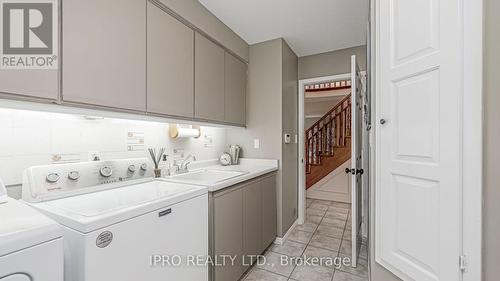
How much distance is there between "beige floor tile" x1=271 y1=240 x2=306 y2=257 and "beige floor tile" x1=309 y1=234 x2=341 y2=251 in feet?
0.55

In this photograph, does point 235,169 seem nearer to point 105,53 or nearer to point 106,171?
point 106,171

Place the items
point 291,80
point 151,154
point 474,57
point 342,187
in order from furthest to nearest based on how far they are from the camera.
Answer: point 342,187
point 291,80
point 151,154
point 474,57

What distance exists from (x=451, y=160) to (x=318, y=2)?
1716 mm

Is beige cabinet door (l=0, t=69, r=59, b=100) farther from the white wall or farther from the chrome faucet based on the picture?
the chrome faucet

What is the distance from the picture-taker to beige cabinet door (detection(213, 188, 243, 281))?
5.08 feet

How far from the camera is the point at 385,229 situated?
4.10ft

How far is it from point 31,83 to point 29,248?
74cm

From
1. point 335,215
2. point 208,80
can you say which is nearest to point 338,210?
point 335,215

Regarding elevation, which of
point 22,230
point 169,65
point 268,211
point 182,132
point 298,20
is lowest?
point 268,211

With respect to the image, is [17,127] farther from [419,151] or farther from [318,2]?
[318,2]

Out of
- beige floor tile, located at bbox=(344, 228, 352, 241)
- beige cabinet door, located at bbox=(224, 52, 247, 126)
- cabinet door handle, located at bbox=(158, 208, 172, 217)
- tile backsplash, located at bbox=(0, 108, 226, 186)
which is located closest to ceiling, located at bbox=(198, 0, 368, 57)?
beige cabinet door, located at bbox=(224, 52, 247, 126)

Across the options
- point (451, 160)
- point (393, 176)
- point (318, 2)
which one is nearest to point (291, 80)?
point (318, 2)

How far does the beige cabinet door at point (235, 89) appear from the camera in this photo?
2.34 metres

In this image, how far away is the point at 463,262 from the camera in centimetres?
89
